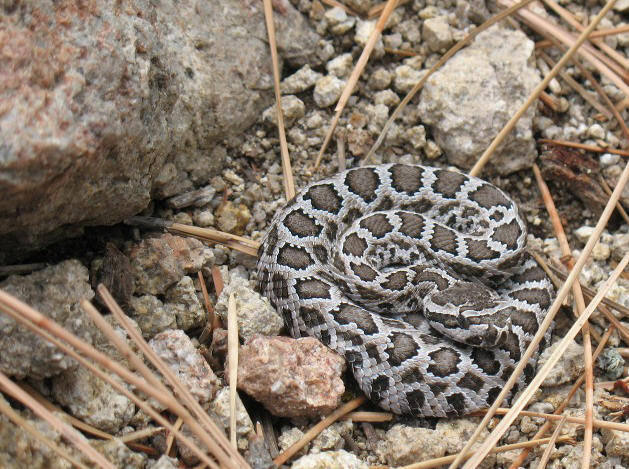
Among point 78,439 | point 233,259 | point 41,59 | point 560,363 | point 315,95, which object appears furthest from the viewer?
point 315,95

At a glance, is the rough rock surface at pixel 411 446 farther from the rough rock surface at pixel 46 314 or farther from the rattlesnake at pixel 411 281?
the rough rock surface at pixel 46 314

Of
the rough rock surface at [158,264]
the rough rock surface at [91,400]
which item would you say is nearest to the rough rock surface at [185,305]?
the rough rock surface at [158,264]

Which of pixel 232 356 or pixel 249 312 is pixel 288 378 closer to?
pixel 232 356

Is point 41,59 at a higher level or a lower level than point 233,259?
higher

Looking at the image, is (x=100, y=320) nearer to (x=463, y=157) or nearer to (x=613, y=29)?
(x=463, y=157)

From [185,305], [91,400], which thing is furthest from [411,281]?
[91,400]

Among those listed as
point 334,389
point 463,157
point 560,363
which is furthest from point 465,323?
point 463,157
